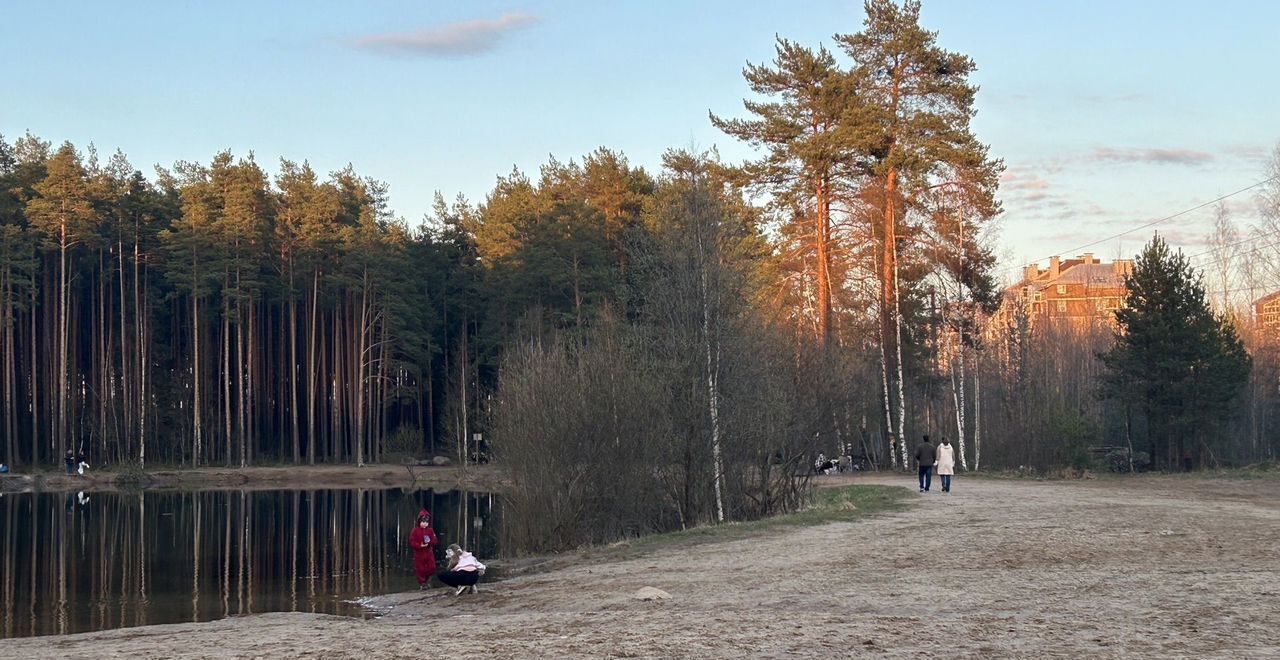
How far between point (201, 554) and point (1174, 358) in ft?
109

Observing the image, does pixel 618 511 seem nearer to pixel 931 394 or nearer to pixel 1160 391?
pixel 1160 391

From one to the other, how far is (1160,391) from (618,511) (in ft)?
83.1

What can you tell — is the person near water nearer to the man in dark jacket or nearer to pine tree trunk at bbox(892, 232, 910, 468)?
the man in dark jacket

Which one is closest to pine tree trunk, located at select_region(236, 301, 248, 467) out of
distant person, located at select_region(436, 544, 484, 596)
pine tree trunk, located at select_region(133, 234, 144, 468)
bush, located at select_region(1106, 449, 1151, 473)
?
pine tree trunk, located at select_region(133, 234, 144, 468)

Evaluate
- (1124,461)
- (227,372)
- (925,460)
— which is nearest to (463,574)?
(925,460)

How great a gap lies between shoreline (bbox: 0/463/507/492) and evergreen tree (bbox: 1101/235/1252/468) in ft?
92.7

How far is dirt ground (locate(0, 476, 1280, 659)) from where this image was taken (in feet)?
36.4

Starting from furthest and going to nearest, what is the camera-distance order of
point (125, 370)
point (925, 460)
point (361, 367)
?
1. point (361, 367)
2. point (125, 370)
3. point (925, 460)

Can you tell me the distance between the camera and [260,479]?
60.2 meters

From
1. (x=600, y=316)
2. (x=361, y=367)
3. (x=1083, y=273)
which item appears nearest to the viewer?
(x=600, y=316)

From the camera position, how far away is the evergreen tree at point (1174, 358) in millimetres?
42031

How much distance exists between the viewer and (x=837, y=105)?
46.6 m

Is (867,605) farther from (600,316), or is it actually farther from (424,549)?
(600,316)

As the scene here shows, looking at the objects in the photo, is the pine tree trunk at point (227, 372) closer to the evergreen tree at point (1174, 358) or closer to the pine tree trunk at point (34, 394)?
the pine tree trunk at point (34, 394)
